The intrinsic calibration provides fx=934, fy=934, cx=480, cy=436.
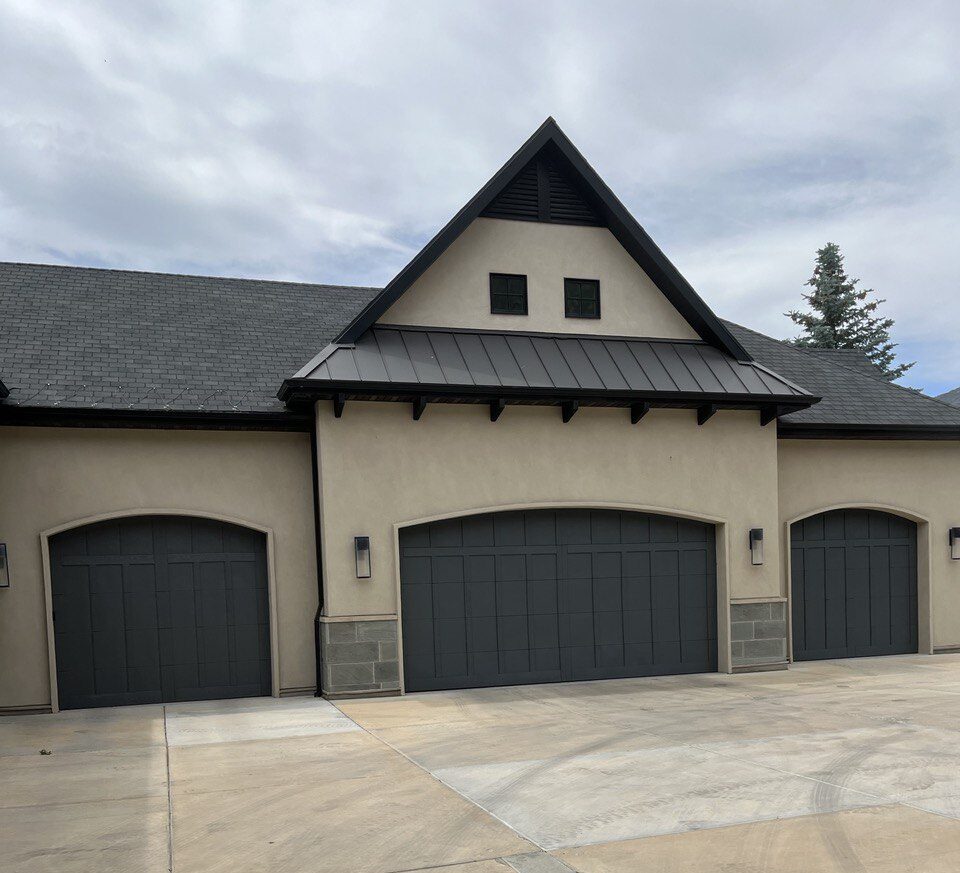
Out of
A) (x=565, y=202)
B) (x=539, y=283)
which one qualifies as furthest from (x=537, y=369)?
(x=565, y=202)

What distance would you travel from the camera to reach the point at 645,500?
47.6 feet

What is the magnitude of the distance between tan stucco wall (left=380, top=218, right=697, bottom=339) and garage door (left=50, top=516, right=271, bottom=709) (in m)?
4.40

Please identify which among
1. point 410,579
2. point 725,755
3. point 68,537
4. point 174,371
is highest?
point 174,371

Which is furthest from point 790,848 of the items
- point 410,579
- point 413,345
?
point 413,345

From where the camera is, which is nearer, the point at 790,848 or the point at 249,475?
the point at 790,848

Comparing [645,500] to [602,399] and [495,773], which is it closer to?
[602,399]

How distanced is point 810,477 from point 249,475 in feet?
30.5

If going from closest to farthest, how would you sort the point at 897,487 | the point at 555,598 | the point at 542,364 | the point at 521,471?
1. the point at 521,471
2. the point at 542,364
3. the point at 555,598
4. the point at 897,487

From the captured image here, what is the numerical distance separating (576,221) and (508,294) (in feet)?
5.50

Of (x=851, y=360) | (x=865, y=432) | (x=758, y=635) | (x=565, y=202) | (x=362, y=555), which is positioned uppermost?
(x=565, y=202)

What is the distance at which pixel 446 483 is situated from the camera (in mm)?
13680

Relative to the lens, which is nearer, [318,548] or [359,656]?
[359,656]

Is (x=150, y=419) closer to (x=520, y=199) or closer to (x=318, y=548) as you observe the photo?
(x=318, y=548)

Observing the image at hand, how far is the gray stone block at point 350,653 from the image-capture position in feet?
42.8
